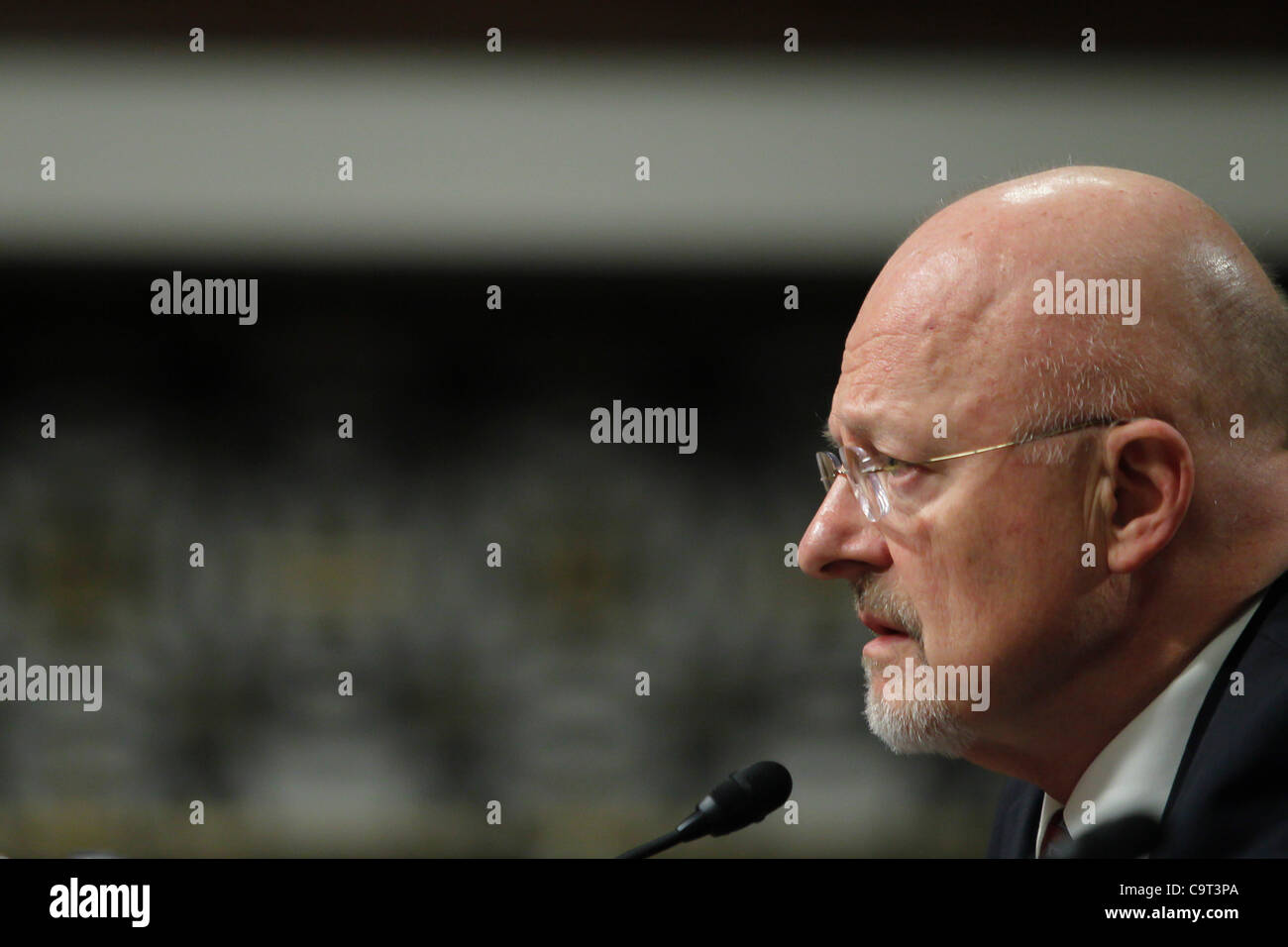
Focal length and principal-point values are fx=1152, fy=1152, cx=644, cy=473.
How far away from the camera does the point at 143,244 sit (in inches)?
75.2

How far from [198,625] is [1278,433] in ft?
6.17

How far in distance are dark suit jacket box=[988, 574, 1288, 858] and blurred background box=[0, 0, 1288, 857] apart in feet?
2.69

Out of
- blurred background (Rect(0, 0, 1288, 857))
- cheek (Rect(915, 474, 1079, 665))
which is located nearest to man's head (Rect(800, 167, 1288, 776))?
cheek (Rect(915, 474, 1079, 665))

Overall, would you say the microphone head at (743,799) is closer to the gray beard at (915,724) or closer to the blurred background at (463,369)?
the gray beard at (915,724)

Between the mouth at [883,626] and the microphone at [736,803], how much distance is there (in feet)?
0.79

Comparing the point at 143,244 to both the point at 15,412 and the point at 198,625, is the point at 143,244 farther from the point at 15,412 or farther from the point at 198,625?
the point at 198,625

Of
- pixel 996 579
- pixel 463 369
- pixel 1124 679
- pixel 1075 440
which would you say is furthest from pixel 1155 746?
pixel 463 369

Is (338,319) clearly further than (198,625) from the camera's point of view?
No

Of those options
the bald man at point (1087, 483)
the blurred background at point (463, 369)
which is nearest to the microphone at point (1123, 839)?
the bald man at point (1087, 483)

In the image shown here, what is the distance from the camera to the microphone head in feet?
4.09

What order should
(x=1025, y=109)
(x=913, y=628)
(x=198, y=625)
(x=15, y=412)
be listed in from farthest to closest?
(x=198, y=625)
(x=15, y=412)
(x=1025, y=109)
(x=913, y=628)

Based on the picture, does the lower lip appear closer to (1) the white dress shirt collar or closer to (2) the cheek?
(2) the cheek
